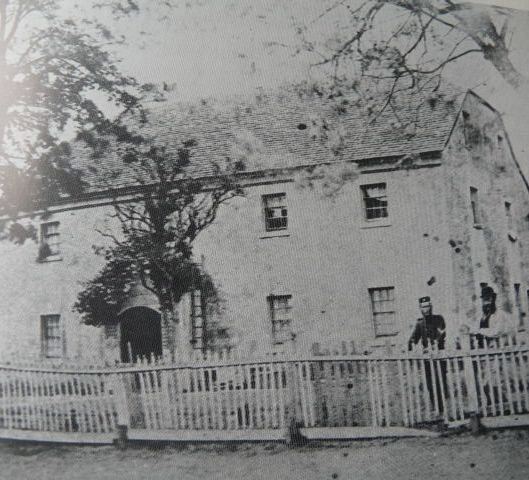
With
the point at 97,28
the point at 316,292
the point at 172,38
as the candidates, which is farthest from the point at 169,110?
the point at 316,292

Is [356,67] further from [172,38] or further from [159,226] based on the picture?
[159,226]

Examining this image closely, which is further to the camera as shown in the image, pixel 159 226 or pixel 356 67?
pixel 356 67

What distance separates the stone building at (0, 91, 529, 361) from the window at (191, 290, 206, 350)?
0.04 ft

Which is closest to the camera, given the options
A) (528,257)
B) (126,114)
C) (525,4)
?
(126,114)

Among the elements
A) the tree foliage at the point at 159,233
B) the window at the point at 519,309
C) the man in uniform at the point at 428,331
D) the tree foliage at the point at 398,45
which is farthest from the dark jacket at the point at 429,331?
the tree foliage at the point at 398,45

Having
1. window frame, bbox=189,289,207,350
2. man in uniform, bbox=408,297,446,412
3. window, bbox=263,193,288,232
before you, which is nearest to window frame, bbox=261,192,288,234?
window, bbox=263,193,288,232

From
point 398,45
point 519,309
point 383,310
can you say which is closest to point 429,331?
point 383,310

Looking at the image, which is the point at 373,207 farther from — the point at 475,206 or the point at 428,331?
the point at 428,331

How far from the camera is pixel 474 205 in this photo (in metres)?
2.86

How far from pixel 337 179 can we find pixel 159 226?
959 mm

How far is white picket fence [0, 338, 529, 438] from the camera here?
8.95 ft

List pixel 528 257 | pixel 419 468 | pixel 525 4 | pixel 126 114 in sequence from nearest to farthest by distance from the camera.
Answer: pixel 419 468 < pixel 126 114 < pixel 528 257 < pixel 525 4

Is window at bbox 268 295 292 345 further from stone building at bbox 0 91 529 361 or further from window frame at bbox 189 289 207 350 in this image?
window frame at bbox 189 289 207 350

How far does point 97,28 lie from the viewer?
9.37ft
